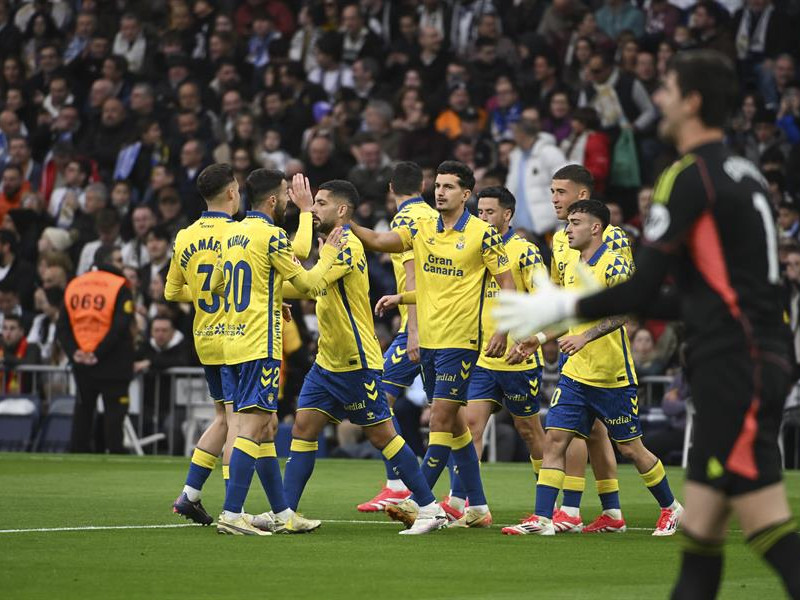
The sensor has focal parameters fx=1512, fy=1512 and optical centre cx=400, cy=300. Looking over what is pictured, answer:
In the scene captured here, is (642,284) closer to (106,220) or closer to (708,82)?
(708,82)

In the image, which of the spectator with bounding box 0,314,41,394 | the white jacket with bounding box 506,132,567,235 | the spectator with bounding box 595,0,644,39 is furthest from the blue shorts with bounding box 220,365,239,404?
the spectator with bounding box 595,0,644,39

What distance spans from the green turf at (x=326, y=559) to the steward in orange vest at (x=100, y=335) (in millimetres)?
5925

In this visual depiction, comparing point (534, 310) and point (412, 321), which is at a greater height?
point (412, 321)

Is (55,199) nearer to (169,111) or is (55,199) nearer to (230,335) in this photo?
(169,111)

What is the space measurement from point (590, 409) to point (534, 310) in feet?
18.3

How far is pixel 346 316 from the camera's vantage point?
1134 cm

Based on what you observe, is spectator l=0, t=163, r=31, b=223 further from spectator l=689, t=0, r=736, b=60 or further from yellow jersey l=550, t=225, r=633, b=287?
yellow jersey l=550, t=225, r=633, b=287

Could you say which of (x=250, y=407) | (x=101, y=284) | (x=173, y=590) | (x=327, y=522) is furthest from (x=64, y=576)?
(x=101, y=284)

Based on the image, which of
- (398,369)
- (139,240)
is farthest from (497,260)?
(139,240)

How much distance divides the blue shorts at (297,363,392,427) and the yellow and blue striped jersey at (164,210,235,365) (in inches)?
31.7

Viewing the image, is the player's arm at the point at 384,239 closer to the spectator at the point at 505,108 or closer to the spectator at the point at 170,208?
the spectator at the point at 505,108

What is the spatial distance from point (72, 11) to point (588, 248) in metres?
20.5

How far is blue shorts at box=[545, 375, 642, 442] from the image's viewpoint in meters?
10.9

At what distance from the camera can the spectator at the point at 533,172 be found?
20047 mm
